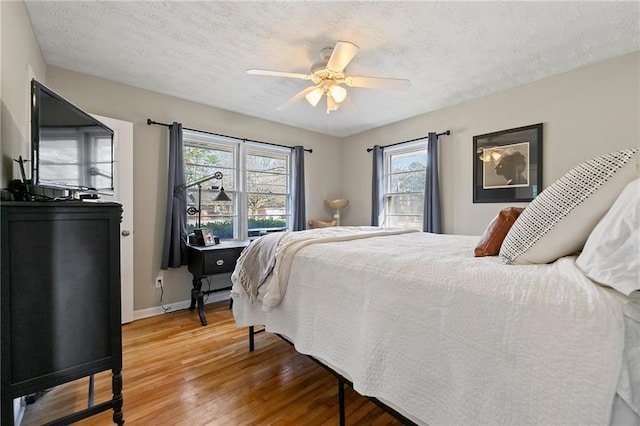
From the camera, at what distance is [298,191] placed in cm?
437

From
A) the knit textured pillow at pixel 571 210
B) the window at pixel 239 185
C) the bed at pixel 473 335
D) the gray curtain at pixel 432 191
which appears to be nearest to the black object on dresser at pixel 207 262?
the window at pixel 239 185

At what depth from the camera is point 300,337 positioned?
1647mm

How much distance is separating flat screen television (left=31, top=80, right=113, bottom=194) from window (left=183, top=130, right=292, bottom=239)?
5.52ft

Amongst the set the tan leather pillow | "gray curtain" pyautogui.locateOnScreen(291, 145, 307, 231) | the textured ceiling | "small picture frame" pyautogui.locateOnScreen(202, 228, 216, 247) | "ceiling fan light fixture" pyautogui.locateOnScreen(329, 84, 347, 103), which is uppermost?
the textured ceiling

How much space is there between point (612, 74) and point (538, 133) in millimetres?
668

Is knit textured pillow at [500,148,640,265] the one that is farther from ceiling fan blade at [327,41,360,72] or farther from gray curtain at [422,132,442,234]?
gray curtain at [422,132,442,234]

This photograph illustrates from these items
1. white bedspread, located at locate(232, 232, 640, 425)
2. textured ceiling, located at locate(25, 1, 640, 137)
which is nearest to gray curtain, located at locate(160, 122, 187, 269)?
textured ceiling, located at locate(25, 1, 640, 137)

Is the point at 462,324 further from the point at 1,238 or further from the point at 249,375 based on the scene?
the point at 1,238

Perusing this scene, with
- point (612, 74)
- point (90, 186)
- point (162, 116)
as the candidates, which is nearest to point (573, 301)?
point (90, 186)

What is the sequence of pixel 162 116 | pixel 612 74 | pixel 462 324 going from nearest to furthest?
pixel 462 324 < pixel 612 74 < pixel 162 116

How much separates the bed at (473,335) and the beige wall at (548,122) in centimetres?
224

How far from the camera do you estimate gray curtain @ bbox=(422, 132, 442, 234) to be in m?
3.63

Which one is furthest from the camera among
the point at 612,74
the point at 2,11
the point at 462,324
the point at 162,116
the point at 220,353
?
the point at 162,116

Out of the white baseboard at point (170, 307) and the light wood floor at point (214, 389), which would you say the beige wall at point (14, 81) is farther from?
the white baseboard at point (170, 307)
